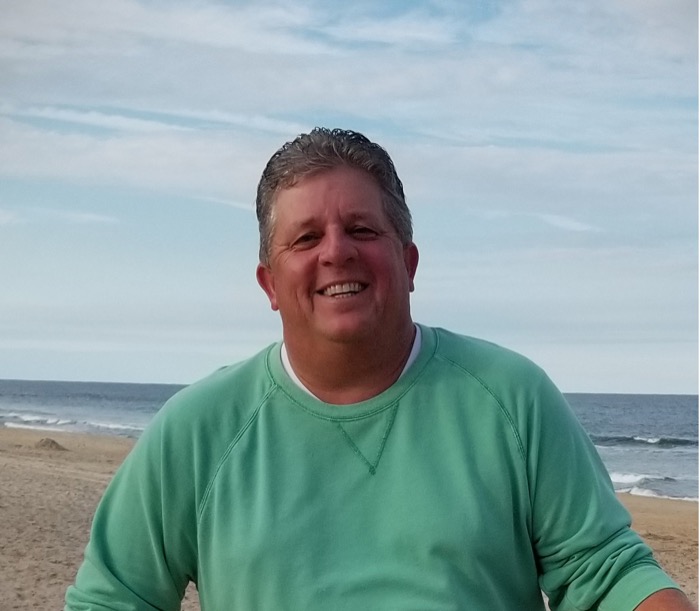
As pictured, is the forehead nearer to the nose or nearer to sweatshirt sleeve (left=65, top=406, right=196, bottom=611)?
the nose

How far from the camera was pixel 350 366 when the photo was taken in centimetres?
202

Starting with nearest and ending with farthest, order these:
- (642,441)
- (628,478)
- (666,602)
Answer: (666,602) < (628,478) < (642,441)

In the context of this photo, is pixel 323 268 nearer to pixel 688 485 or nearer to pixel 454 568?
pixel 454 568

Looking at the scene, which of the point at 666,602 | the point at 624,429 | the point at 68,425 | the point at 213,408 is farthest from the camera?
the point at 624,429

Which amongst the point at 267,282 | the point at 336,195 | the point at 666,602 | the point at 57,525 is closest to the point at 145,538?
the point at 267,282

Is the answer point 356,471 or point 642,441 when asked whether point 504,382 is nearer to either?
point 356,471

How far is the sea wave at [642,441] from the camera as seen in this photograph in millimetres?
31609

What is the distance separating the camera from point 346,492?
1959 millimetres

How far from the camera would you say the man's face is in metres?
1.95

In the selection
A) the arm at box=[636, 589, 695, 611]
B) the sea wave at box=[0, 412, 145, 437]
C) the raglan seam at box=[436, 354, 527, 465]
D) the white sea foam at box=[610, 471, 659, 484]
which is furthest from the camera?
the sea wave at box=[0, 412, 145, 437]

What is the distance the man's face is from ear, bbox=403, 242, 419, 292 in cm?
6

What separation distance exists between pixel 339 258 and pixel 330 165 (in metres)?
0.19

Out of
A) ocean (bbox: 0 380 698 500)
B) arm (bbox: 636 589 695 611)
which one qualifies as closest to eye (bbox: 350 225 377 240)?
arm (bbox: 636 589 695 611)

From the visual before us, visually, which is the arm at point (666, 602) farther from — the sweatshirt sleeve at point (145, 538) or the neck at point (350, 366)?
the sweatshirt sleeve at point (145, 538)
